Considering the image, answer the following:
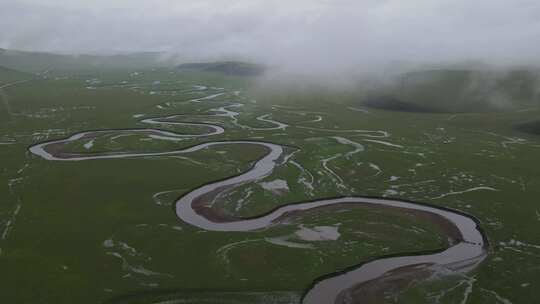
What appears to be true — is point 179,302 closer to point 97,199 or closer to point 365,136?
point 97,199

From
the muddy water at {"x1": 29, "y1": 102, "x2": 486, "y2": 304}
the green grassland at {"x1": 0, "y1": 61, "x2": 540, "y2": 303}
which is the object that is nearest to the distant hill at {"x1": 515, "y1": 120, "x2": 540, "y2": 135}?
the green grassland at {"x1": 0, "y1": 61, "x2": 540, "y2": 303}

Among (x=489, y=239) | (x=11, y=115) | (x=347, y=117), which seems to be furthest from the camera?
(x=347, y=117)

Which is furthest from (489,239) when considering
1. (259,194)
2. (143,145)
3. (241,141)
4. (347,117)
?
(347,117)

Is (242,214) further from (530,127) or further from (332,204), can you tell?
(530,127)

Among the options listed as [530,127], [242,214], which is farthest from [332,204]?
[530,127]

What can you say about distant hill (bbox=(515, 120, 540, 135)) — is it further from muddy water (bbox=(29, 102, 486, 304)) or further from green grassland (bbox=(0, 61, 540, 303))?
muddy water (bbox=(29, 102, 486, 304))

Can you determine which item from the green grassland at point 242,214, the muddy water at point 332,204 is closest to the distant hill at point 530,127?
the green grassland at point 242,214
